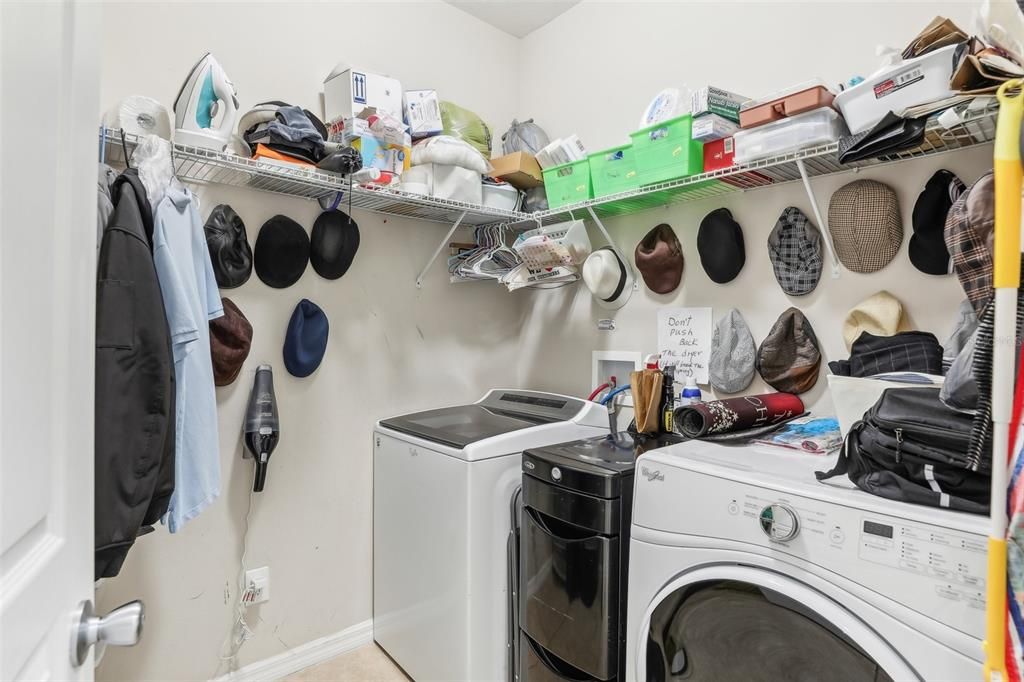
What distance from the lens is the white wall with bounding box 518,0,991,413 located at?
4.89 ft

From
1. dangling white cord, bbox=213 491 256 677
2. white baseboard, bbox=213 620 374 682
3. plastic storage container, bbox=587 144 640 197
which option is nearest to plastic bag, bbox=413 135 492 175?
plastic storage container, bbox=587 144 640 197

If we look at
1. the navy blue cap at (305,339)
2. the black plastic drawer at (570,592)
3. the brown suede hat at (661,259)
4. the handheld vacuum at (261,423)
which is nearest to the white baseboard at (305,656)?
the handheld vacuum at (261,423)

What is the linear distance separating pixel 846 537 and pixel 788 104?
3.50 feet

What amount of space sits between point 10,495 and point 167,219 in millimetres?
1069

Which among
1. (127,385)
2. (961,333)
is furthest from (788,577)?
(127,385)

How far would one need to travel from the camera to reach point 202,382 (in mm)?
1393

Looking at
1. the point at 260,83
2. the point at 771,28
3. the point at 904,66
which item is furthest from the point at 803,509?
the point at 260,83

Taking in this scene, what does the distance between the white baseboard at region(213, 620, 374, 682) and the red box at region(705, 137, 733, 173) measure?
7.04ft

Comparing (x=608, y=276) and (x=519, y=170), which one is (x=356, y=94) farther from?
(x=608, y=276)

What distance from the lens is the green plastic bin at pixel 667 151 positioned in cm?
169

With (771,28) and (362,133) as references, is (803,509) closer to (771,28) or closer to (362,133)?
(771,28)

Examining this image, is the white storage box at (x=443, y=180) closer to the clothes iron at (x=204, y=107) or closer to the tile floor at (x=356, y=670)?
the clothes iron at (x=204, y=107)

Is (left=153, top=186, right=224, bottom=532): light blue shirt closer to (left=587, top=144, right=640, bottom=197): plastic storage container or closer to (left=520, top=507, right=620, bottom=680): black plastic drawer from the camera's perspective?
(left=520, top=507, right=620, bottom=680): black plastic drawer

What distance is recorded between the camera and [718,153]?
167cm
